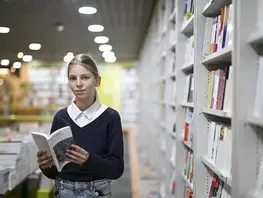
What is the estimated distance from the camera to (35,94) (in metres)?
4.66

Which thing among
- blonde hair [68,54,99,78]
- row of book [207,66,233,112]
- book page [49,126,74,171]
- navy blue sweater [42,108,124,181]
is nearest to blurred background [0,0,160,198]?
blonde hair [68,54,99,78]

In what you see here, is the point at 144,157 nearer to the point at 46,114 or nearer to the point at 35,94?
the point at 35,94

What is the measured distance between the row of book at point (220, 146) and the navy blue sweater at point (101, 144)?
529 millimetres

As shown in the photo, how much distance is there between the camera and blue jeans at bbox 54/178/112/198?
201cm

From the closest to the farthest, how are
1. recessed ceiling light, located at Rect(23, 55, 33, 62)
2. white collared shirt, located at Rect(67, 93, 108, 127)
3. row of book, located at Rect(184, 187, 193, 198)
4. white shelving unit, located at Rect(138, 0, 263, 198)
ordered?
white shelving unit, located at Rect(138, 0, 263, 198), white collared shirt, located at Rect(67, 93, 108, 127), row of book, located at Rect(184, 187, 193, 198), recessed ceiling light, located at Rect(23, 55, 33, 62)

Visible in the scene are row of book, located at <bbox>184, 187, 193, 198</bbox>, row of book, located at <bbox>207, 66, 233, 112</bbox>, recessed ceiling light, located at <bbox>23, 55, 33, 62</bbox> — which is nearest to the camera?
row of book, located at <bbox>207, 66, 233, 112</bbox>

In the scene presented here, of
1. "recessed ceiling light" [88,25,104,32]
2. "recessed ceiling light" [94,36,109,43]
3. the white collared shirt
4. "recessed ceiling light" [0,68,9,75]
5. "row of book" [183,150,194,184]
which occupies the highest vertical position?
"recessed ceiling light" [88,25,104,32]

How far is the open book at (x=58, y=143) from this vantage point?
1.84m

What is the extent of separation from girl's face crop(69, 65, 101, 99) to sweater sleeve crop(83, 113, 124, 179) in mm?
205

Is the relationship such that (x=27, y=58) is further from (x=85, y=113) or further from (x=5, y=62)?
Answer: (x=85, y=113)

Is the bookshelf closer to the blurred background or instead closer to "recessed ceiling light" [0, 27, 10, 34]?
the blurred background

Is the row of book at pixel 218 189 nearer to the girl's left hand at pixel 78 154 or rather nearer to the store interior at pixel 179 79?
the store interior at pixel 179 79

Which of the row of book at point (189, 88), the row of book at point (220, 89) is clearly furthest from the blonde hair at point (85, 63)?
the row of book at point (189, 88)

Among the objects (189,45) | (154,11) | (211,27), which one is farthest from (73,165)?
(154,11)
